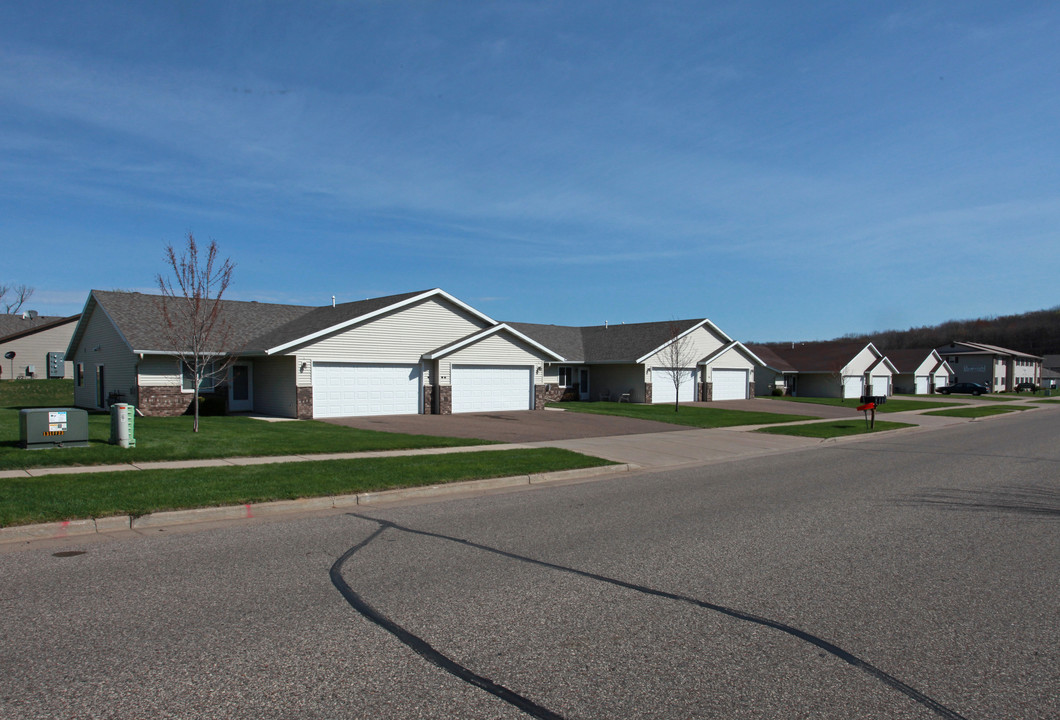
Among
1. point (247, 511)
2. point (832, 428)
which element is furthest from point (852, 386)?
point (247, 511)

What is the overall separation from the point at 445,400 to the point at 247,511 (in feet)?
61.6

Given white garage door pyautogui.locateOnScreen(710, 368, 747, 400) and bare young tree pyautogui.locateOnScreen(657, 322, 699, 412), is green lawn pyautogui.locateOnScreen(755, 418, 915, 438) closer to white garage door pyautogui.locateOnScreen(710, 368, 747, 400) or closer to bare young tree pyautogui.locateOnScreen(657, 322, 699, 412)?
bare young tree pyautogui.locateOnScreen(657, 322, 699, 412)

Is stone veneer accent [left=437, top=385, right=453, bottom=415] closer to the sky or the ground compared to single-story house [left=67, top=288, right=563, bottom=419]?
closer to the ground

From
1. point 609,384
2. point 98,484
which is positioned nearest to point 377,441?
point 98,484

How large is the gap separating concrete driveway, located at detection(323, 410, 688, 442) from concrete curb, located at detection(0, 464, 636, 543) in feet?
24.6

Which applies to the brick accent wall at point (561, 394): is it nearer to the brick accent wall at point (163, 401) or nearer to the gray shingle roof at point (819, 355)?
the brick accent wall at point (163, 401)

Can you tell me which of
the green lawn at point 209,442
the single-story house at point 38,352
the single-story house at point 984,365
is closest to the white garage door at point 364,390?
the green lawn at point 209,442

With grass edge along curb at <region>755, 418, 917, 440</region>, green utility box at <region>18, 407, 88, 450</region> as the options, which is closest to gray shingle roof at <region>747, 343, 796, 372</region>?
grass edge along curb at <region>755, 418, 917, 440</region>

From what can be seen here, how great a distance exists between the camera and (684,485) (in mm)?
12828

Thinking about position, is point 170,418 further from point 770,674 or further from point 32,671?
point 770,674

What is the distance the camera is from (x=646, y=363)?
38.9 m

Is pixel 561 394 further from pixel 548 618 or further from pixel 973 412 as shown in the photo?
pixel 548 618

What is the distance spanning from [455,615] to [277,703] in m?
1.69

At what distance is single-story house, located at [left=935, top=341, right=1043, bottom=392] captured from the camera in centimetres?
8031
